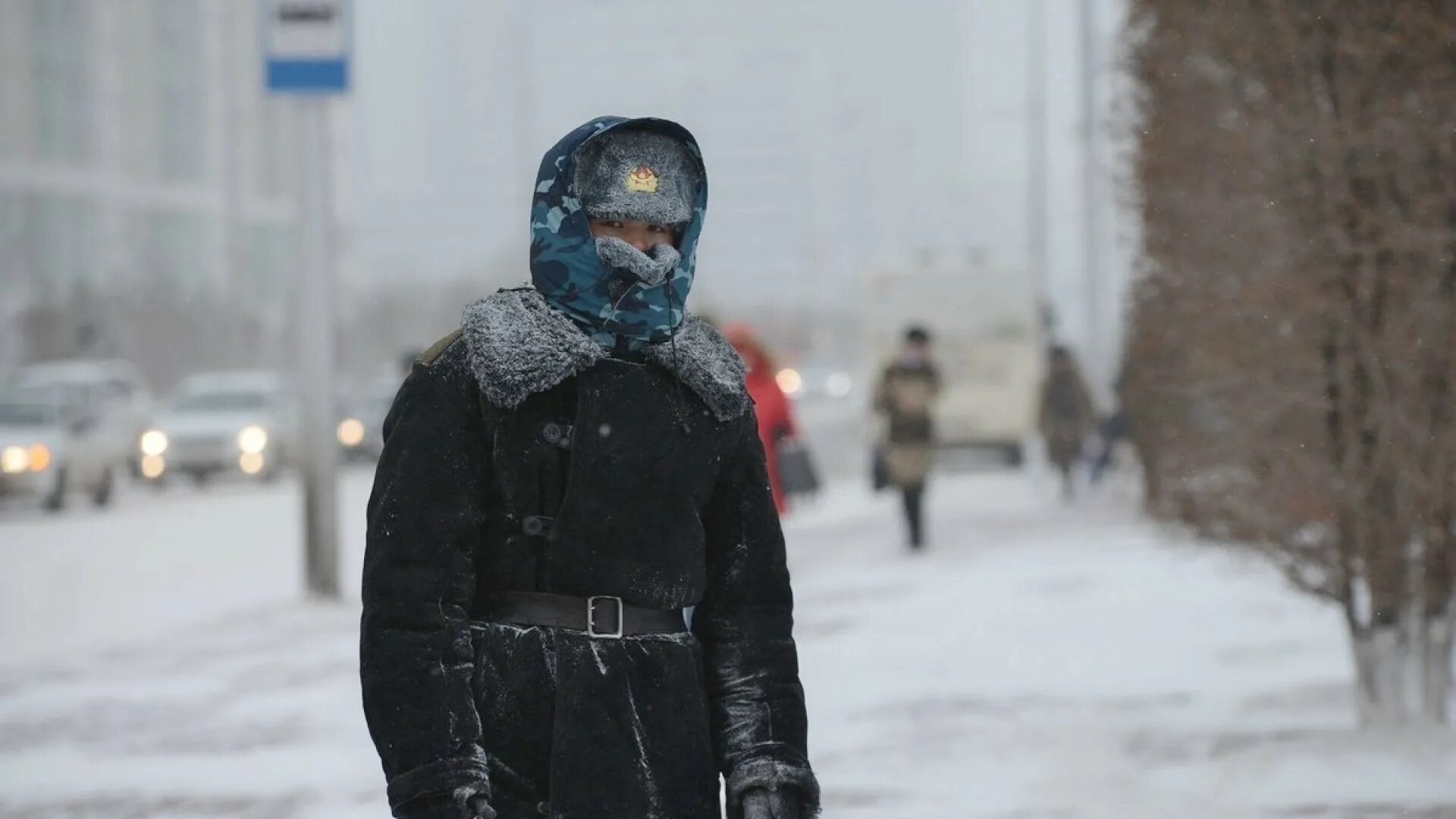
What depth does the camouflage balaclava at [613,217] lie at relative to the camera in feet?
10.9

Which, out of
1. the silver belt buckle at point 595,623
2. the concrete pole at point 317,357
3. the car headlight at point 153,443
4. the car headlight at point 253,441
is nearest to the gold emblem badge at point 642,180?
the silver belt buckle at point 595,623

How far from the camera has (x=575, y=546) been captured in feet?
10.8

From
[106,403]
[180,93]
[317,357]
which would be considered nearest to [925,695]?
[317,357]

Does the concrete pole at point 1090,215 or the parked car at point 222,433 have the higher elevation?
the concrete pole at point 1090,215

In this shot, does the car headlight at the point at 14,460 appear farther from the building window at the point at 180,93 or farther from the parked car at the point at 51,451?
the building window at the point at 180,93

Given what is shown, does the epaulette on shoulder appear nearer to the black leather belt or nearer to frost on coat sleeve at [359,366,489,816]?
frost on coat sleeve at [359,366,489,816]

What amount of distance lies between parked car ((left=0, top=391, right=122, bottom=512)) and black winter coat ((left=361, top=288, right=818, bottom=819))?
80.9 ft

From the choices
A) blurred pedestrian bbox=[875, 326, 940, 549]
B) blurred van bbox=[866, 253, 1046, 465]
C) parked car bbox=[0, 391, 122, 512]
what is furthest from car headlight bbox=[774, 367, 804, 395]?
blurred pedestrian bbox=[875, 326, 940, 549]

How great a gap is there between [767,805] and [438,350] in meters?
0.80

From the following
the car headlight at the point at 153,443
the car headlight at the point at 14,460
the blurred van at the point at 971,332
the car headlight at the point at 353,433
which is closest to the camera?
the car headlight at the point at 14,460

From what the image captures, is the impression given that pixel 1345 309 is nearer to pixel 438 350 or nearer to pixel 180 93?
pixel 438 350

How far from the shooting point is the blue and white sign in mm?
13820

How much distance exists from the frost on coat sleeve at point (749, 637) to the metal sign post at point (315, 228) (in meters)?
10.6

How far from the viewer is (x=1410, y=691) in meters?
8.43
